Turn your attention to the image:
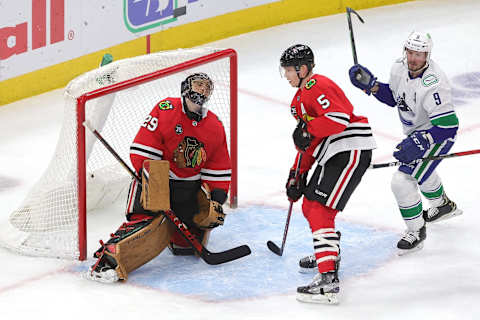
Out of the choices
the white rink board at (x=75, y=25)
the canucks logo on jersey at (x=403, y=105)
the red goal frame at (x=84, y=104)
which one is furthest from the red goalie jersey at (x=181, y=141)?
the white rink board at (x=75, y=25)

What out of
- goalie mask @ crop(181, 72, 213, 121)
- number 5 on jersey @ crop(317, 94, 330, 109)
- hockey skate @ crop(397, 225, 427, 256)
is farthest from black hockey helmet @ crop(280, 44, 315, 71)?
hockey skate @ crop(397, 225, 427, 256)

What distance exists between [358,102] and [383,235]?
2019 mm

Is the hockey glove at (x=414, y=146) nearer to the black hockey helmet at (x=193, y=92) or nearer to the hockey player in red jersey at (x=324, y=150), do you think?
the hockey player in red jersey at (x=324, y=150)

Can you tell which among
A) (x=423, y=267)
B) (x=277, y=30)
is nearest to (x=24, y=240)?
(x=423, y=267)

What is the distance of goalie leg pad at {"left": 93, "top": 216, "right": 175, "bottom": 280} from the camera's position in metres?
4.07

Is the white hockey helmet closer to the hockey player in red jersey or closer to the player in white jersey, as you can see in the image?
the player in white jersey

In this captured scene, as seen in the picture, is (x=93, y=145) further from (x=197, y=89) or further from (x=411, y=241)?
(x=411, y=241)

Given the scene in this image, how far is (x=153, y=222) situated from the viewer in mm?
4203

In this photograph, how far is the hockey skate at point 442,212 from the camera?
4695mm

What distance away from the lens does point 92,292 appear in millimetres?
3996

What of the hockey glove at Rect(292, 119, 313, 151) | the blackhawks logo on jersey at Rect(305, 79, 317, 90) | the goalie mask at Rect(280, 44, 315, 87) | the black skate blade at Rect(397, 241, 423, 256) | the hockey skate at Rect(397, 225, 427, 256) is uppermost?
the goalie mask at Rect(280, 44, 315, 87)

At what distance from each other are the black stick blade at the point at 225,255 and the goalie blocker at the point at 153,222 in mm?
123

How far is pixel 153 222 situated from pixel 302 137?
75 cm

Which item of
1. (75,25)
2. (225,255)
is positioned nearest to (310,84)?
(225,255)
